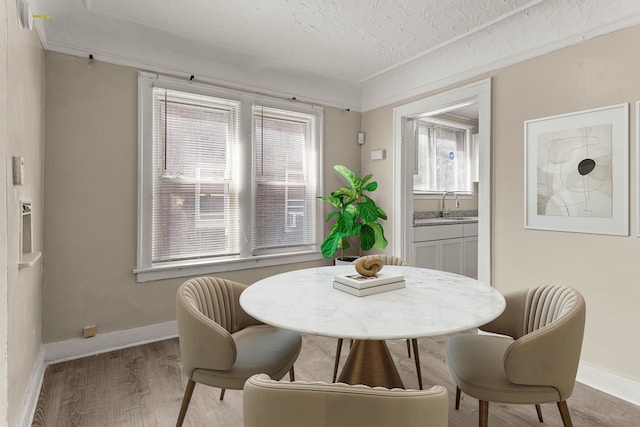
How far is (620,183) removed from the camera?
84.5 inches

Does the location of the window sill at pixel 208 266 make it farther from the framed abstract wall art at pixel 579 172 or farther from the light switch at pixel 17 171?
the framed abstract wall art at pixel 579 172

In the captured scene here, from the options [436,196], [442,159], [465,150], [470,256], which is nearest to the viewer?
[470,256]

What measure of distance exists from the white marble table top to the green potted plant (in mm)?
1651

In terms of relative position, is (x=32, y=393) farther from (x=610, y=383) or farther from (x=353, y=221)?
(x=610, y=383)

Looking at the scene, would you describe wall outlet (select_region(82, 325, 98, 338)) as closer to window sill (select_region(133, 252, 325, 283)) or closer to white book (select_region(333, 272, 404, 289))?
window sill (select_region(133, 252, 325, 283))

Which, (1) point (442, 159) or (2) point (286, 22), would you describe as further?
(1) point (442, 159)

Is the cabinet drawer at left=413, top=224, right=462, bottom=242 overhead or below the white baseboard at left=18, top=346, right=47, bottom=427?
overhead

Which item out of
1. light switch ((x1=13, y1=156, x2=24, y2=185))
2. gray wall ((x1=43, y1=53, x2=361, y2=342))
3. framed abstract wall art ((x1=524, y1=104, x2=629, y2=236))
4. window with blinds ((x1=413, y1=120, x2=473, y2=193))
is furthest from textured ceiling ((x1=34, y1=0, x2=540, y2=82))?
window with blinds ((x1=413, y1=120, x2=473, y2=193))

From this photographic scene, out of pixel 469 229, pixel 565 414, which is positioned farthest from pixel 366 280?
pixel 469 229

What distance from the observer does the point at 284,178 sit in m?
3.67

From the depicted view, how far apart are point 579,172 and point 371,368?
1985mm

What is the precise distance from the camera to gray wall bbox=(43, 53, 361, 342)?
2541 millimetres

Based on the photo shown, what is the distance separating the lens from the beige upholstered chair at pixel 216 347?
1479 millimetres

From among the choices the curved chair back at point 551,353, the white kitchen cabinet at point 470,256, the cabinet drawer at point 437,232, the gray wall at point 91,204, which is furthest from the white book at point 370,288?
the white kitchen cabinet at point 470,256
